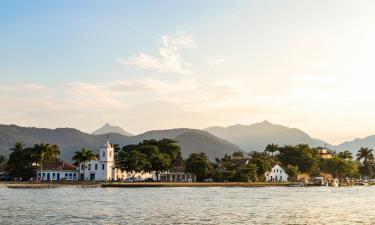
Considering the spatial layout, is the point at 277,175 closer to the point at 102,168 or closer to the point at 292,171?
the point at 292,171

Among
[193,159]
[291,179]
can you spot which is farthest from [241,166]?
[291,179]

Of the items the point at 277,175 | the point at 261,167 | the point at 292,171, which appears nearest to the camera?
the point at 261,167

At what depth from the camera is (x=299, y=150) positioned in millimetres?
199625

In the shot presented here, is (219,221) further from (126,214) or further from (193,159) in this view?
(193,159)

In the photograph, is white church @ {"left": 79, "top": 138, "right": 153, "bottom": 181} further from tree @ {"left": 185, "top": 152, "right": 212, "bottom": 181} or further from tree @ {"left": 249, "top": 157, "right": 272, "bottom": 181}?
tree @ {"left": 249, "top": 157, "right": 272, "bottom": 181}

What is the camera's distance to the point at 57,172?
158625mm

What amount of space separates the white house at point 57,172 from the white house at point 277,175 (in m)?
66.3

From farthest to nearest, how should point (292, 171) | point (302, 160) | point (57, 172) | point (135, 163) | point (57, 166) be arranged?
point (302, 160) → point (292, 171) → point (57, 166) → point (57, 172) → point (135, 163)

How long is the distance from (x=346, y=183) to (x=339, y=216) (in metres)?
148

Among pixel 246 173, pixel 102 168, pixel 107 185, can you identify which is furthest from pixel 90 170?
pixel 246 173

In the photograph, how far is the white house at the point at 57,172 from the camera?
15662 cm

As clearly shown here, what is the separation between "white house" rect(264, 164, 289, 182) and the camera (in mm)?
182750

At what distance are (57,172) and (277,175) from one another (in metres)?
77.1

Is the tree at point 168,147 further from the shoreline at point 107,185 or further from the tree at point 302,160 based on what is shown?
the tree at point 302,160
